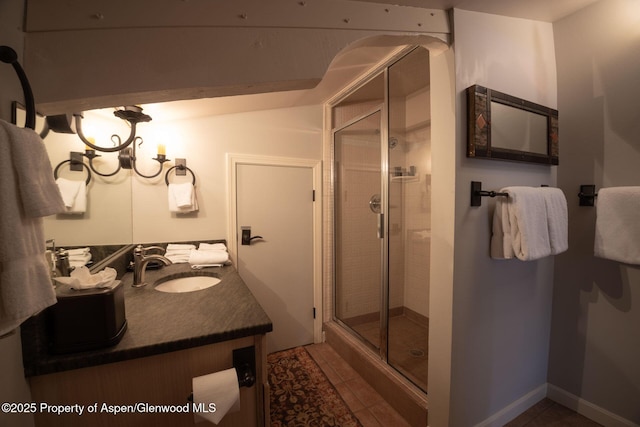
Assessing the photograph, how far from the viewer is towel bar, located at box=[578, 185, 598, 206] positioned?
4.35ft

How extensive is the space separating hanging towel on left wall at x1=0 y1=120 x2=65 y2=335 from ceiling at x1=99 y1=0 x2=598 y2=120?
1.10 m

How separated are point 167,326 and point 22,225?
1.80 ft

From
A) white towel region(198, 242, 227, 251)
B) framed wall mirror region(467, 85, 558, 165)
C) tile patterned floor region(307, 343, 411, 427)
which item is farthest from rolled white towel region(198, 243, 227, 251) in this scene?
framed wall mirror region(467, 85, 558, 165)

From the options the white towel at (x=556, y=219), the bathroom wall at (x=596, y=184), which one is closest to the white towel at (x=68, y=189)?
the white towel at (x=556, y=219)

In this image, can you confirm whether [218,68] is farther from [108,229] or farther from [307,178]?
[307,178]

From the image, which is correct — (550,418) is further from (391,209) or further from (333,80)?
(333,80)

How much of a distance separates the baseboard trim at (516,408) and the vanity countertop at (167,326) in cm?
140

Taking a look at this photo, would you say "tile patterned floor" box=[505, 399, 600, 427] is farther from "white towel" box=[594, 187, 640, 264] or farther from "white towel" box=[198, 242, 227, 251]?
"white towel" box=[198, 242, 227, 251]

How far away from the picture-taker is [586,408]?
1375 millimetres

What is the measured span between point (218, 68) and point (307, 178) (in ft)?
5.24

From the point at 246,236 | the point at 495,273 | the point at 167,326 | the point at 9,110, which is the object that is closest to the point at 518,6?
the point at 495,273

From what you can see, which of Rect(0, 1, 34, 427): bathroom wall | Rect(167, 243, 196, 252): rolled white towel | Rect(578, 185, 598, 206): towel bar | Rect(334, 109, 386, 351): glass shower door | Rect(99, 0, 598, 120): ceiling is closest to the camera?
Rect(0, 1, 34, 427): bathroom wall

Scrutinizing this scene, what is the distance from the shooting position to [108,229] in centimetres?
136

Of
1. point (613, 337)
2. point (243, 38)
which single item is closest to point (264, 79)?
point (243, 38)
